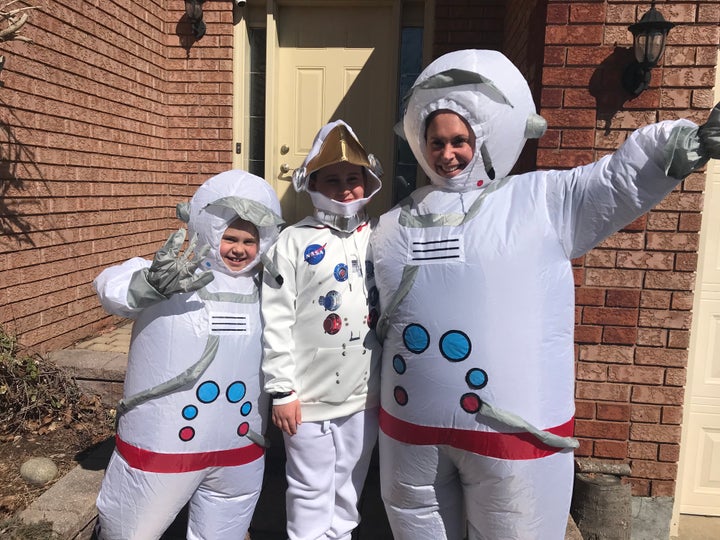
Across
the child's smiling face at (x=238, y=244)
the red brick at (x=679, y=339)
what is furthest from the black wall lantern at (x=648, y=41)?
the child's smiling face at (x=238, y=244)

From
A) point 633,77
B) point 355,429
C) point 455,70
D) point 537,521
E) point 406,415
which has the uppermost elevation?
point 633,77

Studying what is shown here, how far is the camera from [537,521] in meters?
1.75

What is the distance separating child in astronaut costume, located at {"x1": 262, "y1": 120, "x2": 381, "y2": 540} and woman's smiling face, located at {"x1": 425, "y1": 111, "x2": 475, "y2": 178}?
323 mm

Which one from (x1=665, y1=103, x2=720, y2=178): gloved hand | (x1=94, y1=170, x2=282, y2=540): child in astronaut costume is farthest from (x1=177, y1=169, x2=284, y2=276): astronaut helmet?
(x1=665, y1=103, x2=720, y2=178): gloved hand

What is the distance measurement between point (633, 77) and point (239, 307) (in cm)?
209

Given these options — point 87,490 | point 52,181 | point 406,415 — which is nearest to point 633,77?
point 406,415

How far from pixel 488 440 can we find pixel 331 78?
153 inches

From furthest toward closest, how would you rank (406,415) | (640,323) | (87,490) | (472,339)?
(640,323)
(87,490)
(406,415)
(472,339)

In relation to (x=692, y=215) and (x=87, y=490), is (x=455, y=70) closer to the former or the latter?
(x=692, y=215)

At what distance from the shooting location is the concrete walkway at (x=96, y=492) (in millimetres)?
2469

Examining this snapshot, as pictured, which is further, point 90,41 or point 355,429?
point 90,41

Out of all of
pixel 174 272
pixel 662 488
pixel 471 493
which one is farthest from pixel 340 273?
pixel 662 488

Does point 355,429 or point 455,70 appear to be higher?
point 455,70

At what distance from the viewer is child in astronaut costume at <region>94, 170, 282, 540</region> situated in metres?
1.96
